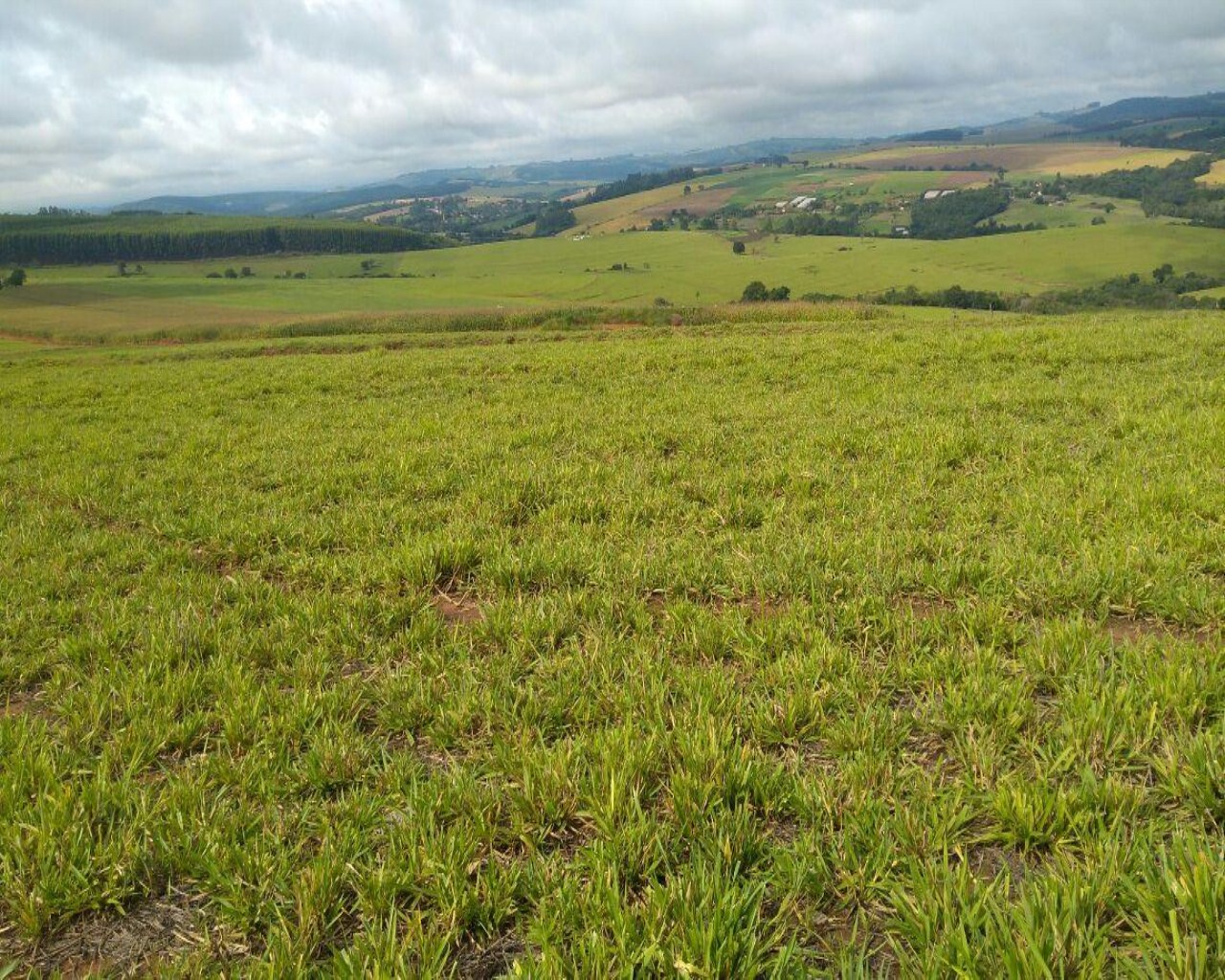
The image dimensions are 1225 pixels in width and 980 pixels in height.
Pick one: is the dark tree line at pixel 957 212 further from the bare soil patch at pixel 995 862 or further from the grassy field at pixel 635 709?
the bare soil patch at pixel 995 862

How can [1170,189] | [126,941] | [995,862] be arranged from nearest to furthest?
[126,941], [995,862], [1170,189]

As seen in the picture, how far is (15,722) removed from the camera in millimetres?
3965

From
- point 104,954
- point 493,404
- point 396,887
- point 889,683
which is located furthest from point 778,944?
point 493,404

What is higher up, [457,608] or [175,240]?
[175,240]

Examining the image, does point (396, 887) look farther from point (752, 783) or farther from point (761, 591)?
point (761, 591)

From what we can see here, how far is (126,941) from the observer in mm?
2721

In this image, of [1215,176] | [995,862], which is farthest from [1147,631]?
[1215,176]

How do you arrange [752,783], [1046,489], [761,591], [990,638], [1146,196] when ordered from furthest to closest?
[1146,196], [1046,489], [761,591], [990,638], [752,783]

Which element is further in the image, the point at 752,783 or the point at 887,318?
the point at 887,318

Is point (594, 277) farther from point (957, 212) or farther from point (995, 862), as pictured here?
point (995, 862)

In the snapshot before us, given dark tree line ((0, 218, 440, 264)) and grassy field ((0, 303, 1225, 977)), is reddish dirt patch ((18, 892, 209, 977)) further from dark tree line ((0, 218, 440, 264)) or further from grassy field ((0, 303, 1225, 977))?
dark tree line ((0, 218, 440, 264))

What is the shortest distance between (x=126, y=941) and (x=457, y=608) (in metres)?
3.00

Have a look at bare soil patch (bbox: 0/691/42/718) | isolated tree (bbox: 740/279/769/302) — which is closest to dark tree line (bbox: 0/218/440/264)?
isolated tree (bbox: 740/279/769/302)

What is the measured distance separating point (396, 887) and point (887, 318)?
32314mm
